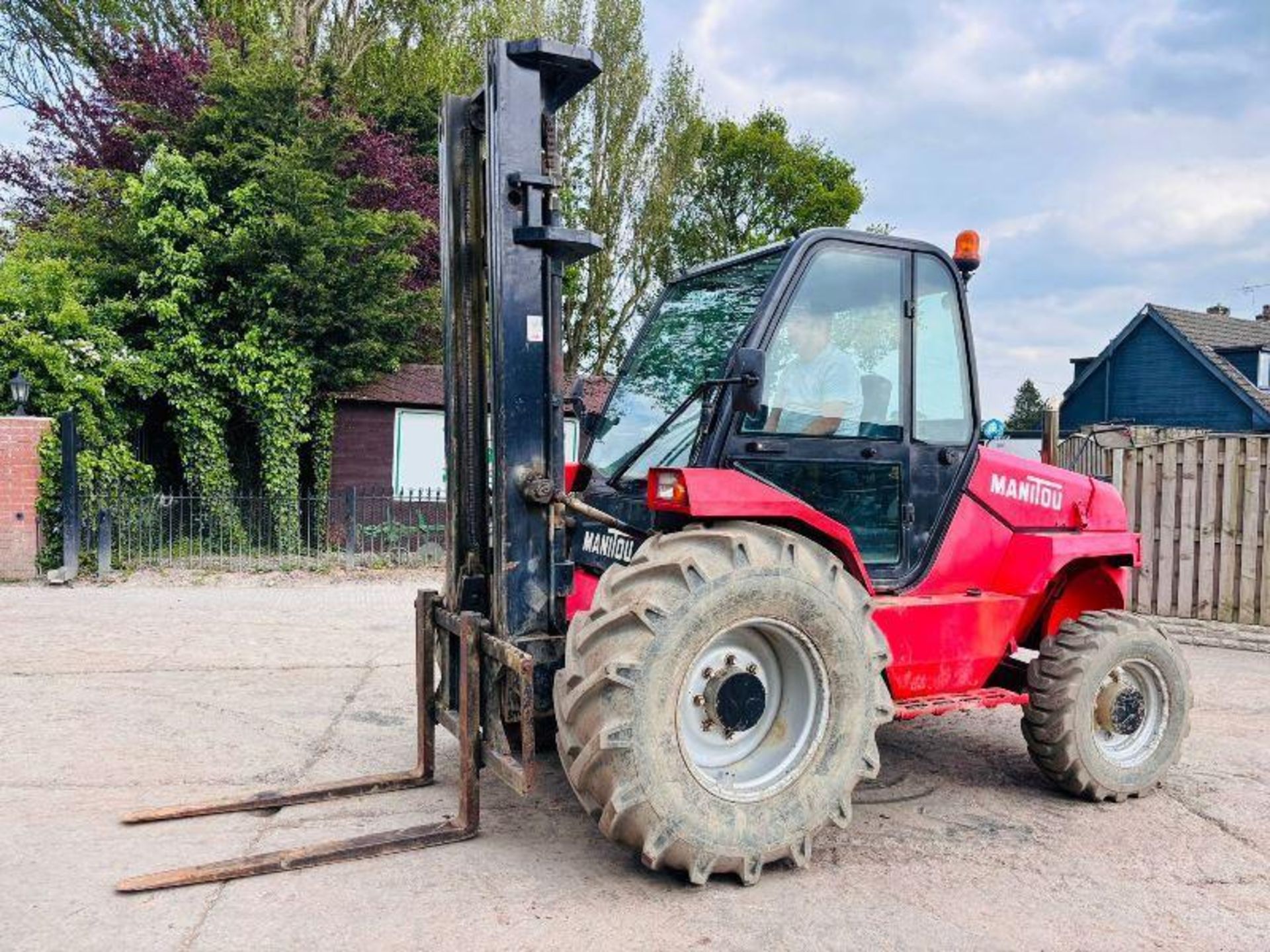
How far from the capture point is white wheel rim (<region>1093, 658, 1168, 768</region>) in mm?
4766

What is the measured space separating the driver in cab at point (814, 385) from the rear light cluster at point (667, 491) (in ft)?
2.15

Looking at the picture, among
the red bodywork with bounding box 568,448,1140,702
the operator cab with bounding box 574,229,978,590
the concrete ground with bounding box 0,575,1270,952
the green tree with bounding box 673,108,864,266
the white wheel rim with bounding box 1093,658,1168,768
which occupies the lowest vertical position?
the concrete ground with bounding box 0,575,1270,952

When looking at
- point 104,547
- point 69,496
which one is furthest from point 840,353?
point 69,496

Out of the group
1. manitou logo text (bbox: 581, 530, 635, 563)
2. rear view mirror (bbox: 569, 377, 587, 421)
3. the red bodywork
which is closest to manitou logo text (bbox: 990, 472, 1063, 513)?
the red bodywork

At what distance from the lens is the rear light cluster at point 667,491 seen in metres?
3.71

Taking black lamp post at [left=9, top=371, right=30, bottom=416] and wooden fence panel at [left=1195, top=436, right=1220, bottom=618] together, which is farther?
black lamp post at [left=9, top=371, right=30, bottom=416]

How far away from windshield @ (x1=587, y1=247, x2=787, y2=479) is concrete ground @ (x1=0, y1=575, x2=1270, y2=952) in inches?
66.2

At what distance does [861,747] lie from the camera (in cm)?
379

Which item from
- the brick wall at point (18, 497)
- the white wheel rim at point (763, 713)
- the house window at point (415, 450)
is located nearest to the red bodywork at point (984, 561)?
the white wheel rim at point (763, 713)

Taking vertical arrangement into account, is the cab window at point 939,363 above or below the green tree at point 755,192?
below

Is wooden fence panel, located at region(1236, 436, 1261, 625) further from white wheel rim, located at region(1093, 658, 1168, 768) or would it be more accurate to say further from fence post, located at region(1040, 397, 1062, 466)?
white wheel rim, located at region(1093, 658, 1168, 768)

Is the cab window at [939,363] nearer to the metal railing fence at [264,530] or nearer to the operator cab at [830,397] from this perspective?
the operator cab at [830,397]

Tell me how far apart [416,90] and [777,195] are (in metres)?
15.2

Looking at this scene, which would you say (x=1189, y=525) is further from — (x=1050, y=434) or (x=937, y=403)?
(x=937, y=403)
